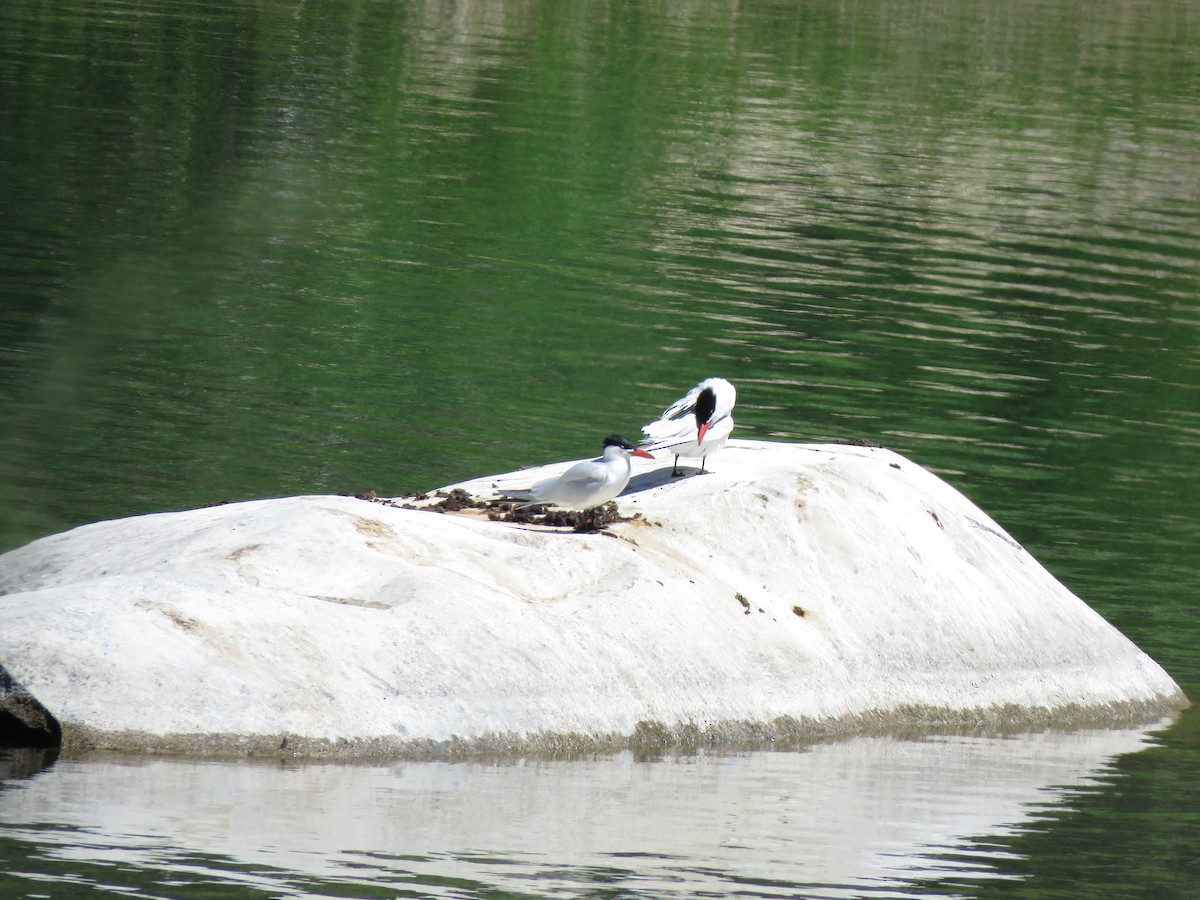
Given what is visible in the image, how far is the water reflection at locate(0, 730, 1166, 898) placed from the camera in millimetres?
7773

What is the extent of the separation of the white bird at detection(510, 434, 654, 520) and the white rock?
242mm

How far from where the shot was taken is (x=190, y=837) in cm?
800

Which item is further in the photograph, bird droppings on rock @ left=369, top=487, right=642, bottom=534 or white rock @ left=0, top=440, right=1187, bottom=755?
bird droppings on rock @ left=369, top=487, right=642, bottom=534

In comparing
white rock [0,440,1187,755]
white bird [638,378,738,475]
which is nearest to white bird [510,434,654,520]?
white rock [0,440,1187,755]

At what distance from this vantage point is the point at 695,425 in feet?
40.2

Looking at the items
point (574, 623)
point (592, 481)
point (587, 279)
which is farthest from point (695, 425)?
point (587, 279)

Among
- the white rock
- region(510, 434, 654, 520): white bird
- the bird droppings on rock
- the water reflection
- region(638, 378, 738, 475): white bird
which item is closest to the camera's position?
the water reflection

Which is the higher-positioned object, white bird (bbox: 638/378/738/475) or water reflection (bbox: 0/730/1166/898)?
white bird (bbox: 638/378/738/475)

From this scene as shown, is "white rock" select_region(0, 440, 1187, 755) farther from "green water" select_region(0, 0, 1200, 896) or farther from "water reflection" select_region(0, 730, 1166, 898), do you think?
"green water" select_region(0, 0, 1200, 896)

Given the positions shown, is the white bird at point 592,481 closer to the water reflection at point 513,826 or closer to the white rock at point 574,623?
the white rock at point 574,623

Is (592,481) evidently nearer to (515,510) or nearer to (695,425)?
(515,510)

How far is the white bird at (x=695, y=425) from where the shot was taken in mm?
12188

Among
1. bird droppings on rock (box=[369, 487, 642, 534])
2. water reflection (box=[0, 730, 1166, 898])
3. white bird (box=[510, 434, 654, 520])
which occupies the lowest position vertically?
water reflection (box=[0, 730, 1166, 898])

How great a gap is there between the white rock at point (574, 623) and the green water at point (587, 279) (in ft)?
4.22
